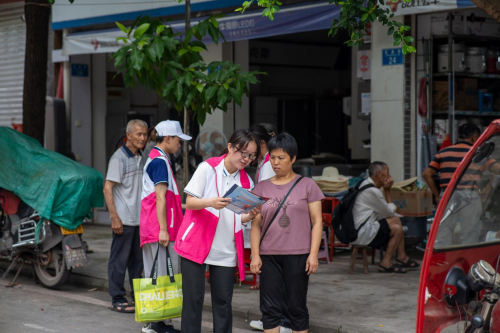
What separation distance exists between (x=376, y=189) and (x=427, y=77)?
226cm

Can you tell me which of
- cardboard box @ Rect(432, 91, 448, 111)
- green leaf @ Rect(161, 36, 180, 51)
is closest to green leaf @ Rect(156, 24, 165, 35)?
green leaf @ Rect(161, 36, 180, 51)

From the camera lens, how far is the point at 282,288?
562 centimetres

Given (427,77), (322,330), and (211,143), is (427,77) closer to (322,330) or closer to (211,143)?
(211,143)

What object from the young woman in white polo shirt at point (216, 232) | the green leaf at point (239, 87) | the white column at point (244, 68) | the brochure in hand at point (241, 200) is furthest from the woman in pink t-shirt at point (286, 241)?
the white column at point (244, 68)

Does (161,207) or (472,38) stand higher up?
(472,38)

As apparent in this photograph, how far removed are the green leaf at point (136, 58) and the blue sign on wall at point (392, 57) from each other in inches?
170

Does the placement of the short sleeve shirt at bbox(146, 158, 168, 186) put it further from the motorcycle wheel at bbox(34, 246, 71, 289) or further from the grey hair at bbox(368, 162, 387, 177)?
the grey hair at bbox(368, 162, 387, 177)

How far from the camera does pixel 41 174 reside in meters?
9.00

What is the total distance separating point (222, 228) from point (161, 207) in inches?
46.4

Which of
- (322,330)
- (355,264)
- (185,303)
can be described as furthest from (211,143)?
(185,303)

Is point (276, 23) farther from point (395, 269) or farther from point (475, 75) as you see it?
point (395, 269)

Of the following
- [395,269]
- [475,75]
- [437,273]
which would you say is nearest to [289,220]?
[437,273]

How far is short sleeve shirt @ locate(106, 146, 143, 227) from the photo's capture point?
780 centimetres

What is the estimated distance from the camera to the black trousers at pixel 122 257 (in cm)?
794
